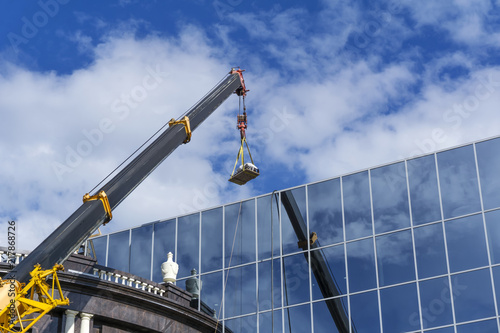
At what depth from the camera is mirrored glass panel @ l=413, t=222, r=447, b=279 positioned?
141ft

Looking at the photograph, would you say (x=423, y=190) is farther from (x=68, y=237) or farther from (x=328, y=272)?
(x=68, y=237)

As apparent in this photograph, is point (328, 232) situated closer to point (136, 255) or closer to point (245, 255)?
point (245, 255)

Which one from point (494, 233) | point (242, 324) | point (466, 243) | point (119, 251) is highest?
point (119, 251)

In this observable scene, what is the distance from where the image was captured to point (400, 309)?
43469 millimetres

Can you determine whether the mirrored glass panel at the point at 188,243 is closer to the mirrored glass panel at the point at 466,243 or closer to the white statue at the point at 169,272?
the white statue at the point at 169,272

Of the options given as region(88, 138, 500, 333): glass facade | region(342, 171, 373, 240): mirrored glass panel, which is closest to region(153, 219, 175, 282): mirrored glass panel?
region(88, 138, 500, 333): glass facade

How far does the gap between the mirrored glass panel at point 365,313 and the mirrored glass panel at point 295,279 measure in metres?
2.70

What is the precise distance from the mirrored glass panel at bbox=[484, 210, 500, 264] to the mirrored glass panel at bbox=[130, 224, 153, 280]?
1867 centimetres

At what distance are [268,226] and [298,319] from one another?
533 cm

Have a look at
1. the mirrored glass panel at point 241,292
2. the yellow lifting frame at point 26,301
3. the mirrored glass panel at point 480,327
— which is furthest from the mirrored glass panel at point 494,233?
the yellow lifting frame at point 26,301

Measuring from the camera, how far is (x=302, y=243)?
4759cm

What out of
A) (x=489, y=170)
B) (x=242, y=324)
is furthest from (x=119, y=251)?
(x=489, y=170)

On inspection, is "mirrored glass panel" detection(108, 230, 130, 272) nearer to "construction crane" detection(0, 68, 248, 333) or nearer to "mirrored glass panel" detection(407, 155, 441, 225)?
"construction crane" detection(0, 68, 248, 333)

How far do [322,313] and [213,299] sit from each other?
6326mm
